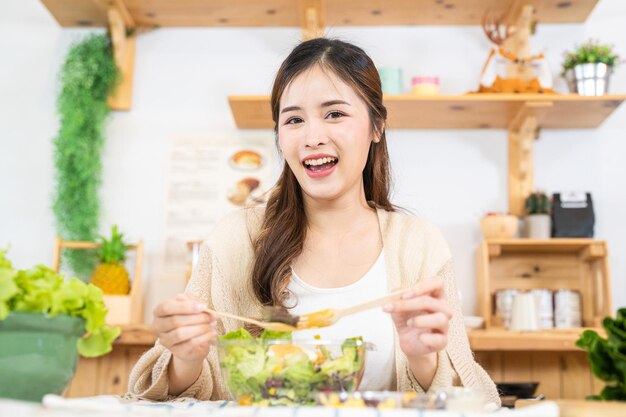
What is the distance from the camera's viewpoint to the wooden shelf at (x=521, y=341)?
260 centimetres

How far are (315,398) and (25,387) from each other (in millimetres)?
304

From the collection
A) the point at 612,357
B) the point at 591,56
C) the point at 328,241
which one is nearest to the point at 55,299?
the point at 612,357

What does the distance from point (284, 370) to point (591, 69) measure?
2404mm

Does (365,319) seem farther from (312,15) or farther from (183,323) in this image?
(312,15)

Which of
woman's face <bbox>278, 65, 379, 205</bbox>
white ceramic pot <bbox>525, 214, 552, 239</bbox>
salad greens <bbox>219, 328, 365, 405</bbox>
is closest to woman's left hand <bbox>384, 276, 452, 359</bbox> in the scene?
salad greens <bbox>219, 328, 365, 405</bbox>

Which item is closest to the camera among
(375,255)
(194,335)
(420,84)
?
(194,335)

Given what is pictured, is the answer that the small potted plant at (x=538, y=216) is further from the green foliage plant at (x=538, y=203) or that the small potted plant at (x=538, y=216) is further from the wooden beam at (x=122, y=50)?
the wooden beam at (x=122, y=50)

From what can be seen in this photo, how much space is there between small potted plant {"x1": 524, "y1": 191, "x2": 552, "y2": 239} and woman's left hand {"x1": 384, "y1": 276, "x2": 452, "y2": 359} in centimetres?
188

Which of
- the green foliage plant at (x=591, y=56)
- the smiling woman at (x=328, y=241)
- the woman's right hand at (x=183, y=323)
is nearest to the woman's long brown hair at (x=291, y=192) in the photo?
the smiling woman at (x=328, y=241)

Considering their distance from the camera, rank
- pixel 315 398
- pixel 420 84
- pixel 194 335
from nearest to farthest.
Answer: pixel 315 398 → pixel 194 335 → pixel 420 84

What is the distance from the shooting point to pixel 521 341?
8.61ft

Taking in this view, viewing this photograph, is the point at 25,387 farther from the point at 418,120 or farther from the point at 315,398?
the point at 418,120

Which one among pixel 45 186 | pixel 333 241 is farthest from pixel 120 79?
pixel 333 241

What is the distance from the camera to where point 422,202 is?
3.08 metres
